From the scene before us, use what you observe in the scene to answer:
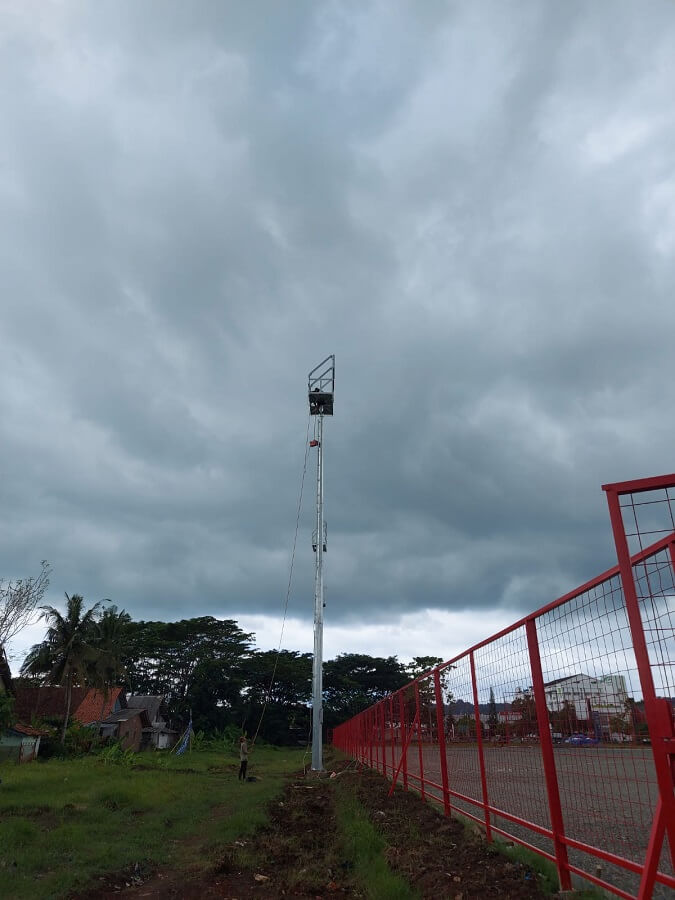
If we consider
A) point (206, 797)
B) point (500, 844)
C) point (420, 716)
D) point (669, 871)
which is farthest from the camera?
point (206, 797)

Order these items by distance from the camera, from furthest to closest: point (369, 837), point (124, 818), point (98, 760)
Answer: point (98, 760), point (124, 818), point (369, 837)

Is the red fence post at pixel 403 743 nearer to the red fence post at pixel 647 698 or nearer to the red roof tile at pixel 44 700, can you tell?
the red fence post at pixel 647 698

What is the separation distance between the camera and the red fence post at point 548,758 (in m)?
4.35

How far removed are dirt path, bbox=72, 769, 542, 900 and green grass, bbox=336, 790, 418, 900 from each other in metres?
0.10

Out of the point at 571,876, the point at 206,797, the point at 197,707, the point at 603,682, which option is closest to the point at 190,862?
the point at 571,876

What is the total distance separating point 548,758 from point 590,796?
0.52 m

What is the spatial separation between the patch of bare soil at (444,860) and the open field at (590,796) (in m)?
0.42

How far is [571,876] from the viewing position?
4406mm

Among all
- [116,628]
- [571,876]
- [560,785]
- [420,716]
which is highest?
[116,628]

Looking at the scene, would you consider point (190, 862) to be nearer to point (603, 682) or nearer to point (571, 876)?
point (571, 876)

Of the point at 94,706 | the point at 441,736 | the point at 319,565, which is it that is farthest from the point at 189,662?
the point at 441,736

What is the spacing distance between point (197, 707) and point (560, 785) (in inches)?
2122

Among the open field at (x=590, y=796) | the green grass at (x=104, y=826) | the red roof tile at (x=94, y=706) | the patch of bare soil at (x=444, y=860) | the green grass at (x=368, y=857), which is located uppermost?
the red roof tile at (x=94, y=706)

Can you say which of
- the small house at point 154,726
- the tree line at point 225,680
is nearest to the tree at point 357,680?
the tree line at point 225,680
